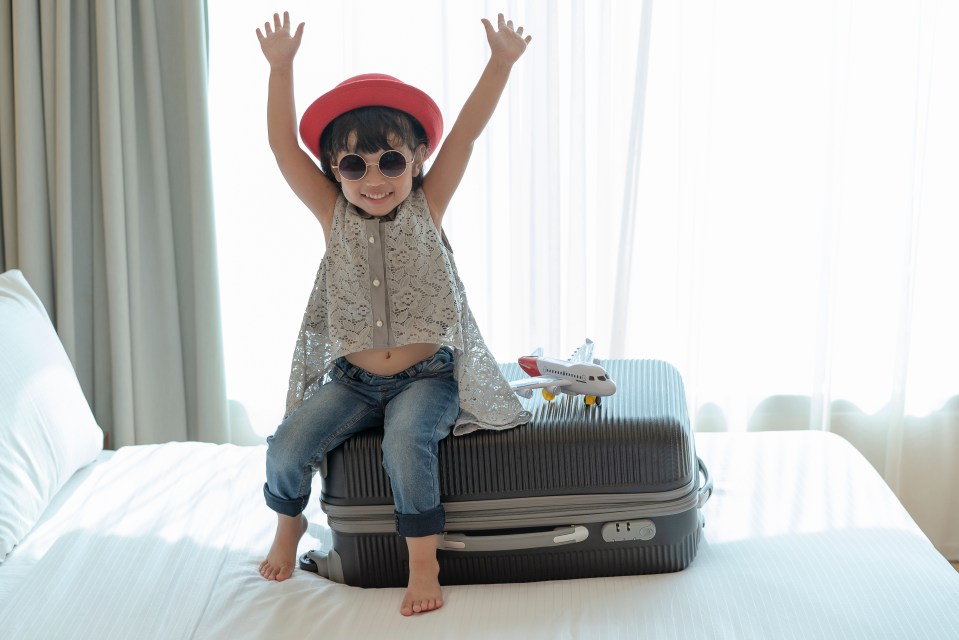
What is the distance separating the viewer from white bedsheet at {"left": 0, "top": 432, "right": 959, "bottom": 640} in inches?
48.6

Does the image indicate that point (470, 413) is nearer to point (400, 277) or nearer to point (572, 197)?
point (400, 277)

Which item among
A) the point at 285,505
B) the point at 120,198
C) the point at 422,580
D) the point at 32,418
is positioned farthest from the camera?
the point at 120,198

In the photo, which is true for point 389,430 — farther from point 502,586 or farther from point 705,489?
point 705,489

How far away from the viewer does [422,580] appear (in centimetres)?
135

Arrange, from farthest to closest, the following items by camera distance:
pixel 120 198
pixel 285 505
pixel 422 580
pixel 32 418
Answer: pixel 120 198 < pixel 32 418 < pixel 285 505 < pixel 422 580

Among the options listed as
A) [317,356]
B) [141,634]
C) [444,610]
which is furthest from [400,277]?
[141,634]

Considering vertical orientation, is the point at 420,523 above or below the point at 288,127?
below

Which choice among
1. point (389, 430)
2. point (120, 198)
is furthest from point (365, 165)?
point (120, 198)

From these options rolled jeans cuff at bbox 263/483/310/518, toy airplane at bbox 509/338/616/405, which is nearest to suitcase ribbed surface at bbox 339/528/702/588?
rolled jeans cuff at bbox 263/483/310/518

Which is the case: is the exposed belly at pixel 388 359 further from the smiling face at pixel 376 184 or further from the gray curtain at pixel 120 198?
the gray curtain at pixel 120 198

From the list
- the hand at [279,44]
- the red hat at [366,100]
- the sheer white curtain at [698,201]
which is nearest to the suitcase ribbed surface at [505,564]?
the red hat at [366,100]

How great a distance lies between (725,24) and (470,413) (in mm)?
1424

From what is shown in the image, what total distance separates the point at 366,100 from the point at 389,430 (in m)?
0.54

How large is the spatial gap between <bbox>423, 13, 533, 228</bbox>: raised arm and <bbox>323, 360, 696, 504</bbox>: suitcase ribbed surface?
17.2 inches
